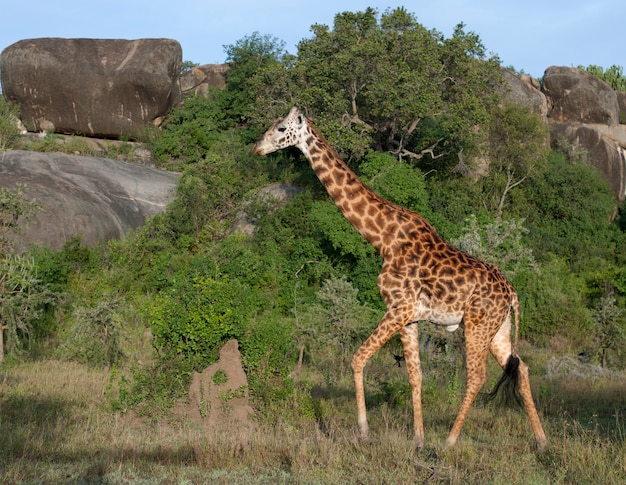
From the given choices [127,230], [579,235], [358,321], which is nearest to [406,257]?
[358,321]

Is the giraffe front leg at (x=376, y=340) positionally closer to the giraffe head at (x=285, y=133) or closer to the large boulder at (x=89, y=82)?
the giraffe head at (x=285, y=133)

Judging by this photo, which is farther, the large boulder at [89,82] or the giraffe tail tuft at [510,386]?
the large boulder at [89,82]

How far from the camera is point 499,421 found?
9.36m


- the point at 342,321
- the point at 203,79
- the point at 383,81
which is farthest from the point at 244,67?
the point at 342,321

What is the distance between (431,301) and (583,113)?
93.5 feet

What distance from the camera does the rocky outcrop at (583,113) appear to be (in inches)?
1256

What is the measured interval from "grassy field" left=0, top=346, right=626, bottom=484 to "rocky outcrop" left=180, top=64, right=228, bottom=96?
2534cm

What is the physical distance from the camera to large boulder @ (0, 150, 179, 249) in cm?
2047

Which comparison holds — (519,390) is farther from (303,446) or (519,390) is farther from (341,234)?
(341,234)

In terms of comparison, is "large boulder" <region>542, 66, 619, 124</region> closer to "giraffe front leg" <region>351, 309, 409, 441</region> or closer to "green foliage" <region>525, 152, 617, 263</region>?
"green foliage" <region>525, 152, 617, 263</region>

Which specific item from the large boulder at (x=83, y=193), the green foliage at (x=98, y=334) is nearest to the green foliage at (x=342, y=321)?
the green foliage at (x=98, y=334)

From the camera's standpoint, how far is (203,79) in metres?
34.7

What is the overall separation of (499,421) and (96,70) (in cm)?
2516

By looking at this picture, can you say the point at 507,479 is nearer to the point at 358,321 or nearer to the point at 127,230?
the point at 358,321
